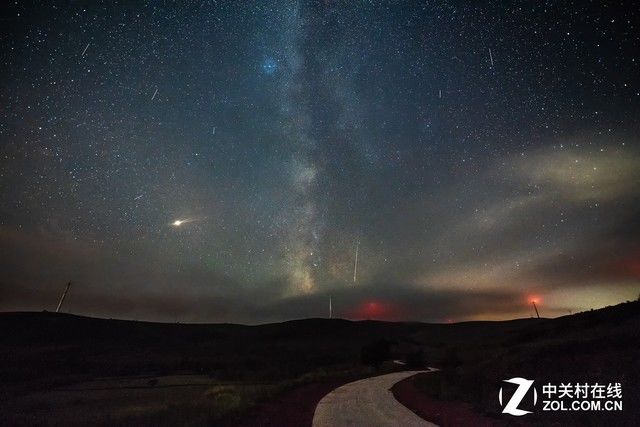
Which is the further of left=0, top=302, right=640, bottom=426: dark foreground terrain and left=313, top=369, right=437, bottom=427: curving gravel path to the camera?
left=0, top=302, right=640, bottom=426: dark foreground terrain

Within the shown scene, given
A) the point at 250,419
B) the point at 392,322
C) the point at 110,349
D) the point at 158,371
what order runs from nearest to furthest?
the point at 250,419 → the point at 158,371 → the point at 110,349 → the point at 392,322

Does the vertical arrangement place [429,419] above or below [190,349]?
below

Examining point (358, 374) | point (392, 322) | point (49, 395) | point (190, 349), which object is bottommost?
point (49, 395)

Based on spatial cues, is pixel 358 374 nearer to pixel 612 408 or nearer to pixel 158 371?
pixel 612 408

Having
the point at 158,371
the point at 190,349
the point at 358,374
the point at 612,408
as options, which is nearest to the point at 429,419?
the point at 612,408

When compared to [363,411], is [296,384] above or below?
above

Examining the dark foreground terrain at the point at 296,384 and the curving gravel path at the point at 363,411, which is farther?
the dark foreground terrain at the point at 296,384

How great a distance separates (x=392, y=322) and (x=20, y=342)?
111534mm

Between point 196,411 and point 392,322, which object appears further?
point 392,322

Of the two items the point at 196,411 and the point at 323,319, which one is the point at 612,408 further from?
the point at 323,319

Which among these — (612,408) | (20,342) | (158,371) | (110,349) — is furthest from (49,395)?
(20,342)

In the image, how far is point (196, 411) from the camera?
15.2m

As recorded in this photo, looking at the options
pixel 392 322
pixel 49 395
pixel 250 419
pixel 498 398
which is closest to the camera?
pixel 250 419

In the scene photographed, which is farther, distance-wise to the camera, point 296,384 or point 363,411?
point 296,384
